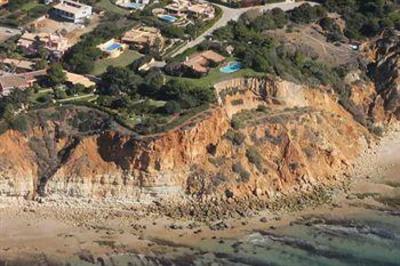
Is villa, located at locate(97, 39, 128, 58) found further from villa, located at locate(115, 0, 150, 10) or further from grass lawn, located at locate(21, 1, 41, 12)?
grass lawn, located at locate(21, 1, 41, 12)

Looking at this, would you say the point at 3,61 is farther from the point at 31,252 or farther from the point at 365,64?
the point at 365,64

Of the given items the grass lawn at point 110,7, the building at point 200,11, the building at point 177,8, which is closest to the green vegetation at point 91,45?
the grass lawn at point 110,7

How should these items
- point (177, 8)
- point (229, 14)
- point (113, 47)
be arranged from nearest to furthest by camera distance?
1. point (113, 47)
2. point (177, 8)
3. point (229, 14)

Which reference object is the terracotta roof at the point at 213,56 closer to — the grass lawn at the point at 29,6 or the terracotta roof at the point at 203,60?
the terracotta roof at the point at 203,60

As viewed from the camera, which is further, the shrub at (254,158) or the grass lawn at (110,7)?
the grass lawn at (110,7)

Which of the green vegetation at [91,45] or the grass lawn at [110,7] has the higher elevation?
the green vegetation at [91,45]

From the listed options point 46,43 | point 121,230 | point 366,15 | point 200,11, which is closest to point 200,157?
point 121,230

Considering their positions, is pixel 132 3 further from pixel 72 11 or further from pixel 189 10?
pixel 72 11
